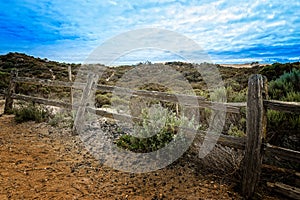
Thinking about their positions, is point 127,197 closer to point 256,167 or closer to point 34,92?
point 256,167

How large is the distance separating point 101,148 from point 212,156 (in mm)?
2270

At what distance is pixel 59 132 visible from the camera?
6047 millimetres

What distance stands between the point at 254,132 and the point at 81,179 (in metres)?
2.64

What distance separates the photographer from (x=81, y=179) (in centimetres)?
375

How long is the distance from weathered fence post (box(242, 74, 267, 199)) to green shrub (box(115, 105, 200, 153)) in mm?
1099

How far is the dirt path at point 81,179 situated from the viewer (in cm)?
331

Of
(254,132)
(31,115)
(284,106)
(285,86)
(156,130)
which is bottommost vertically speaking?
(31,115)

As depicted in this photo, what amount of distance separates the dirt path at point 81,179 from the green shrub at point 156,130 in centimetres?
50

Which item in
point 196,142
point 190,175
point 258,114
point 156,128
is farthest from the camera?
point 156,128

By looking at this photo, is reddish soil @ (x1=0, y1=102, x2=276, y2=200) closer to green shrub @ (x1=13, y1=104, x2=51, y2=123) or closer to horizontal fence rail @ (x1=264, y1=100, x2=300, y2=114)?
horizontal fence rail @ (x1=264, y1=100, x2=300, y2=114)

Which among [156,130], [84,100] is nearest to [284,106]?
[156,130]

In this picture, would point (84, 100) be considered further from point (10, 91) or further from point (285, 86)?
point (285, 86)

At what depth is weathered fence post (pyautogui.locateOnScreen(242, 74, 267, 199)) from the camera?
3181 mm

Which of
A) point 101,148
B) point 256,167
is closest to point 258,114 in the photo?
point 256,167
